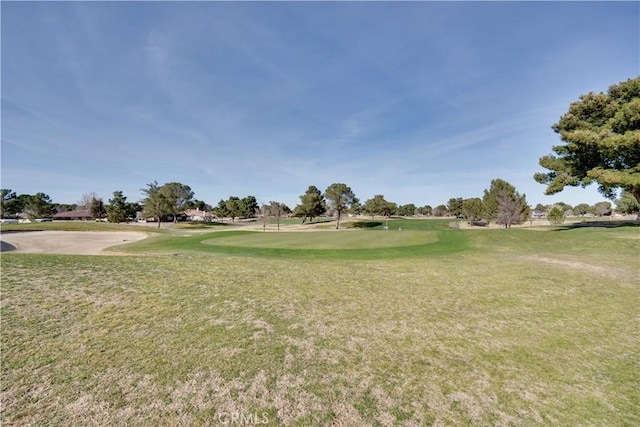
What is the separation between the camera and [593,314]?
291 inches

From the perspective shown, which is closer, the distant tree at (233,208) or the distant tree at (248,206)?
the distant tree at (233,208)

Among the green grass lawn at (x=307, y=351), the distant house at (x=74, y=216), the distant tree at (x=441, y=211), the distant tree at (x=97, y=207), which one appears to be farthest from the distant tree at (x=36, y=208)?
the distant tree at (x=441, y=211)

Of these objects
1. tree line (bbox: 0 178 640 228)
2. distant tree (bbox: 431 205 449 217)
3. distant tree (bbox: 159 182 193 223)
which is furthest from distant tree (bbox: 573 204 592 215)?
distant tree (bbox: 159 182 193 223)

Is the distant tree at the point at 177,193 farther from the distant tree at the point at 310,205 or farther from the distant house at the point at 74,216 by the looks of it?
the distant tree at the point at 310,205

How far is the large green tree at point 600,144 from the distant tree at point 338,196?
45145 millimetres

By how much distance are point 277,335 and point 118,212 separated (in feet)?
265

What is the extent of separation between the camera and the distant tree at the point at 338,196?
7225 cm

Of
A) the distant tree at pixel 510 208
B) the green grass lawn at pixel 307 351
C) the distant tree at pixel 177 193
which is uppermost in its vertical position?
the distant tree at pixel 177 193

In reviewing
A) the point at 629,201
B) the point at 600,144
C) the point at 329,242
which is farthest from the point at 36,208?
the point at 629,201

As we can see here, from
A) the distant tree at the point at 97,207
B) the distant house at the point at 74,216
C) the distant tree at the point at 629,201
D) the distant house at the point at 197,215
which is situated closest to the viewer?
the distant tree at the point at 629,201

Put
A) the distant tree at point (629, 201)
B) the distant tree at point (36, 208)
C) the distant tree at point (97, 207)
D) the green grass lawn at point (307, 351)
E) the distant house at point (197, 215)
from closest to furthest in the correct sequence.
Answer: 1. the green grass lawn at point (307, 351)
2. the distant tree at point (629, 201)
3. the distant tree at point (97, 207)
4. the distant tree at point (36, 208)
5. the distant house at point (197, 215)

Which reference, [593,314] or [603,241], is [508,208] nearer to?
[603,241]

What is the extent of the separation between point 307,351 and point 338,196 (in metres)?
67.6

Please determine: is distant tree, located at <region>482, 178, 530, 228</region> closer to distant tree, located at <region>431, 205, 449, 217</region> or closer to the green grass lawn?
the green grass lawn
